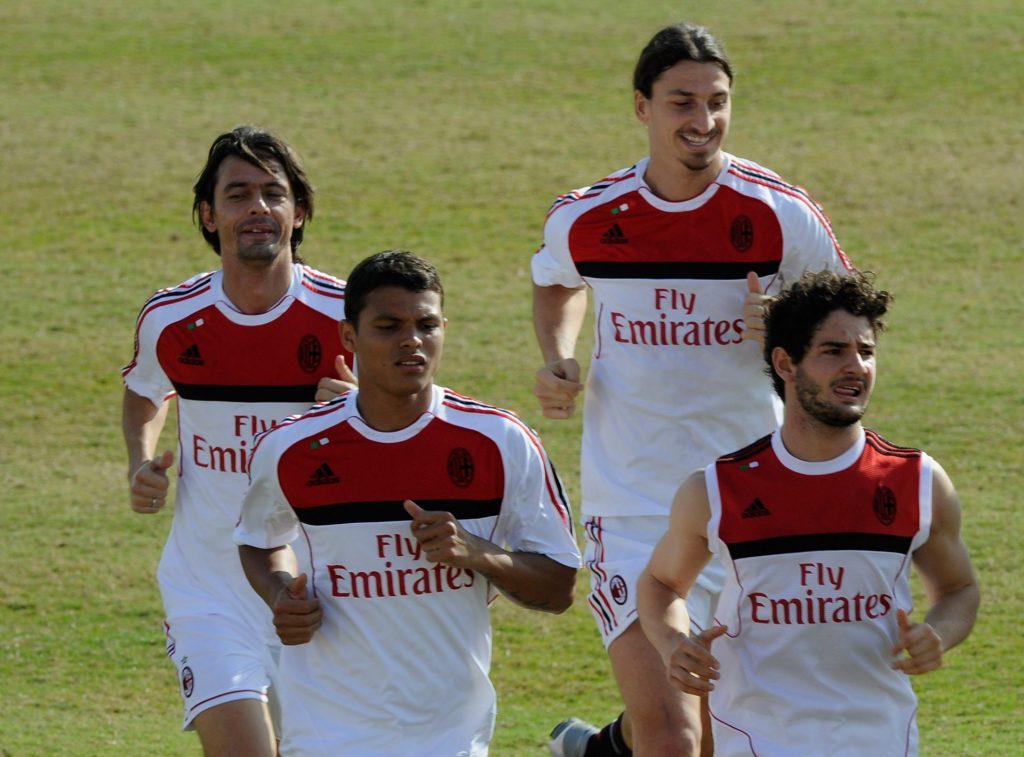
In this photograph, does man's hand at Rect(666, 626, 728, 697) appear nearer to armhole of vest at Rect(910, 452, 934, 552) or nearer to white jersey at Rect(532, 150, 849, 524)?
armhole of vest at Rect(910, 452, 934, 552)

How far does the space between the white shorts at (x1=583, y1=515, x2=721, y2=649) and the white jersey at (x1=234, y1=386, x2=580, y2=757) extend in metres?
1.01

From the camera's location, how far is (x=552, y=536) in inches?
194

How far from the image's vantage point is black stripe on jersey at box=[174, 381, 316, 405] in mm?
5945

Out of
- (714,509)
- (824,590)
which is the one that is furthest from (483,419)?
(824,590)

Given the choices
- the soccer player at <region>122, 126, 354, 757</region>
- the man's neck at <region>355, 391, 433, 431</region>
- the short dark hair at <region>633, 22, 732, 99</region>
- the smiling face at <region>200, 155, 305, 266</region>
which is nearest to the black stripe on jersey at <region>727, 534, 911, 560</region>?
the man's neck at <region>355, 391, 433, 431</region>

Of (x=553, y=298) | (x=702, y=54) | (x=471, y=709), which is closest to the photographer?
(x=471, y=709)

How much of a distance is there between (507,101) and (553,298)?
477 inches

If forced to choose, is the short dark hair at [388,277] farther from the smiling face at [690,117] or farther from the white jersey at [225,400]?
the smiling face at [690,117]

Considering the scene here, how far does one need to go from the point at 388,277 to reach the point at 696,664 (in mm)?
1278

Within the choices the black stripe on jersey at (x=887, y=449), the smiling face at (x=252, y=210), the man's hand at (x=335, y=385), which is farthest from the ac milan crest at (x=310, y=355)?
the black stripe on jersey at (x=887, y=449)

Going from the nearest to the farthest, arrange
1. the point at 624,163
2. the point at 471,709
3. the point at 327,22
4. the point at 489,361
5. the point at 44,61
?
1. the point at 471,709
2. the point at 489,361
3. the point at 624,163
4. the point at 44,61
5. the point at 327,22

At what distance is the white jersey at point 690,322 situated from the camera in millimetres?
6012

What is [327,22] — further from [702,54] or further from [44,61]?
[702,54]

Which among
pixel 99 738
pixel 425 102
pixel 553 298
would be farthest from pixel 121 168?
pixel 553 298
